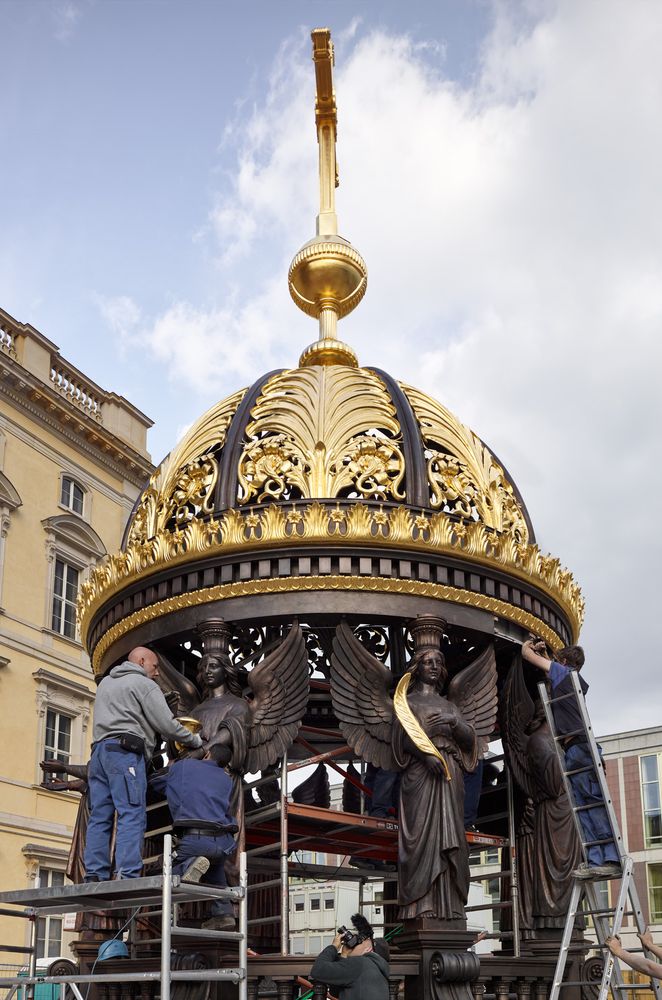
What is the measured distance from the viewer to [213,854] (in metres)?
8.16

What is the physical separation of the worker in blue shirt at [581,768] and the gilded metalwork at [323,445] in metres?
2.06

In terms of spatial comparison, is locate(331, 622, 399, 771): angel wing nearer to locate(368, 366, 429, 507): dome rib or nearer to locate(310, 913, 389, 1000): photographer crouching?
locate(368, 366, 429, 507): dome rib

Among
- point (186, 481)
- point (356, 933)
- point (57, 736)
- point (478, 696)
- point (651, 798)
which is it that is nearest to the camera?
point (356, 933)

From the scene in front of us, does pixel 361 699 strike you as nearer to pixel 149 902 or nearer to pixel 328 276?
pixel 149 902

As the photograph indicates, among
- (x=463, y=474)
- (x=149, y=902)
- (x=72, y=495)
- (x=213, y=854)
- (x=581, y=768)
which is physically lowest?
(x=149, y=902)

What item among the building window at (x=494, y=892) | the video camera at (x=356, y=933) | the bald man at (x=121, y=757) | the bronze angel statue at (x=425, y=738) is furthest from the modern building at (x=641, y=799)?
the bald man at (x=121, y=757)

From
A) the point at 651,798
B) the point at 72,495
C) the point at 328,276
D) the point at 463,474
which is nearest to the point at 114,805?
the point at 463,474

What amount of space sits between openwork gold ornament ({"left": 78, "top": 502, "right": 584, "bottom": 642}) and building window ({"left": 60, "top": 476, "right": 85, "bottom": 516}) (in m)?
27.6

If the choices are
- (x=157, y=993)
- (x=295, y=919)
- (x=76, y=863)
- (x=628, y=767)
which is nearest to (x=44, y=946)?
(x=295, y=919)

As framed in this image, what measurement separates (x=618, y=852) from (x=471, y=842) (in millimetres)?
2494

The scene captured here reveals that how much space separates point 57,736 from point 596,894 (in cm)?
2778

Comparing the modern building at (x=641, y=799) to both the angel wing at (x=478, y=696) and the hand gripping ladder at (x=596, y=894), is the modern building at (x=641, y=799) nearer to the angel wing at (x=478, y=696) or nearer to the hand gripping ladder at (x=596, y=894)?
the angel wing at (x=478, y=696)

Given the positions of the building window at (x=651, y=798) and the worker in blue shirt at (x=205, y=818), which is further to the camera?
the building window at (x=651, y=798)

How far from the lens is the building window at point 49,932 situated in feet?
101
